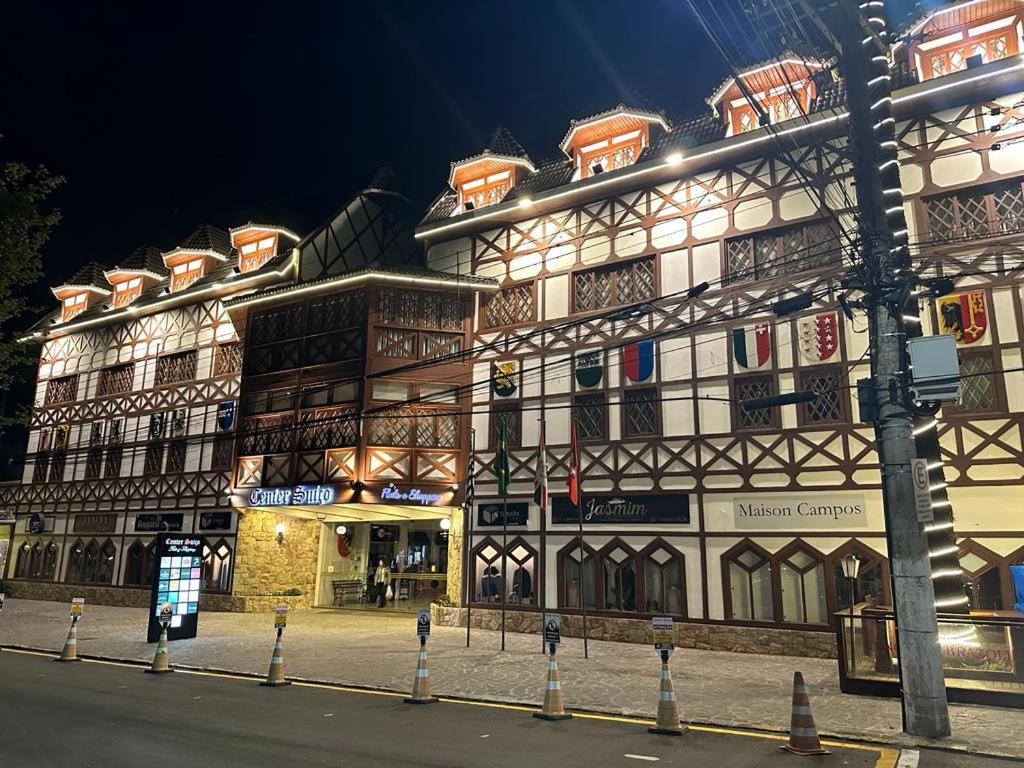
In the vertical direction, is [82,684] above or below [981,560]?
below

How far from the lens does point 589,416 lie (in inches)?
782

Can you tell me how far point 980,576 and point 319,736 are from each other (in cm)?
1350

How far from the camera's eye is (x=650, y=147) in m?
20.9

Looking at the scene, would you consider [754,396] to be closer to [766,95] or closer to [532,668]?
[766,95]

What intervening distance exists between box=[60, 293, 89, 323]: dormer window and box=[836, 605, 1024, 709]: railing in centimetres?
3651

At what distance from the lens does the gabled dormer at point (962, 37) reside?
15922 mm

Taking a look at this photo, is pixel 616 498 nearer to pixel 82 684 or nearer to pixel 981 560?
pixel 981 560

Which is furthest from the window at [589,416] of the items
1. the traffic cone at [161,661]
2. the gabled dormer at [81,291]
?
the gabled dormer at [81,291]

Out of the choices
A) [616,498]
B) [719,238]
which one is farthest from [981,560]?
[719,238]

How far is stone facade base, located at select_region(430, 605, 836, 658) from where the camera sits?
15.8m

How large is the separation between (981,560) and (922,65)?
464 inches

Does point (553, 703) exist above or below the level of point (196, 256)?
below

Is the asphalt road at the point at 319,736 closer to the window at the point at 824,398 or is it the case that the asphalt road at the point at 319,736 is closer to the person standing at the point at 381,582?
the window at the point at 824,398

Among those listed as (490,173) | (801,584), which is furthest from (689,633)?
(490,173)
